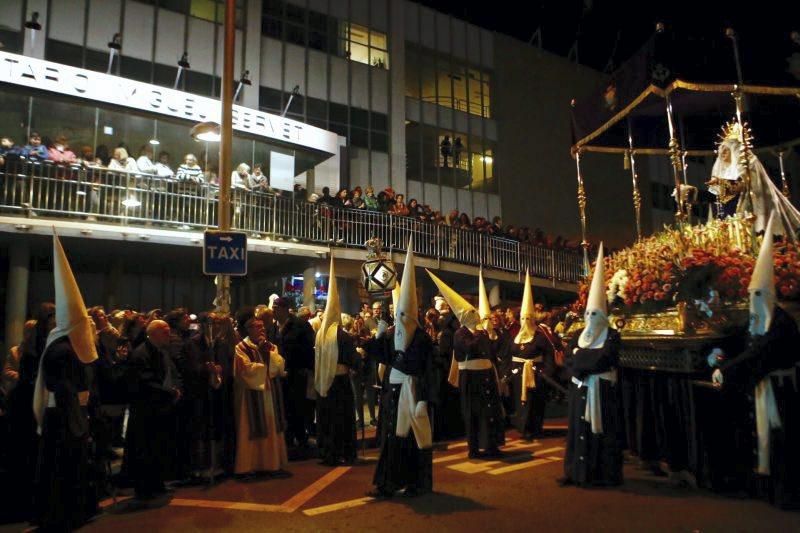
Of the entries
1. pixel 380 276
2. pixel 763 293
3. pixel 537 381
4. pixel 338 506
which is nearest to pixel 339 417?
pixel 338 506

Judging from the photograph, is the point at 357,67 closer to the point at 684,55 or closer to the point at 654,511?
the point at 684,55

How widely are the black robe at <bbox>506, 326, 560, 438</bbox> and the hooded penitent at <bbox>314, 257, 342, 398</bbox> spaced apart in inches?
136

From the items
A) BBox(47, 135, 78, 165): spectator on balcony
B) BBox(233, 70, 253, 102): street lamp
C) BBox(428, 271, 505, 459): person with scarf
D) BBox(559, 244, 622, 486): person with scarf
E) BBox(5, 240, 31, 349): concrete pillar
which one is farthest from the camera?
BBox(233, 70, 253, 102): street lamp

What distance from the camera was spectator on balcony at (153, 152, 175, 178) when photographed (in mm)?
14844

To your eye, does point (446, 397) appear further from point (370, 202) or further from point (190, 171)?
point (190, 171)

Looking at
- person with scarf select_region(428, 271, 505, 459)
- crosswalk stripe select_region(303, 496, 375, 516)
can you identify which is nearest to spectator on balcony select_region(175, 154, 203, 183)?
person with scarf select_region(428, 271, 505, 459)

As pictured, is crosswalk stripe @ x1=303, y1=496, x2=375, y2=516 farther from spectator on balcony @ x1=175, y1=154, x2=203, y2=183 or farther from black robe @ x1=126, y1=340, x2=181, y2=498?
spectator on balcony @ x1=175, y1=154, x2=203, y2=183

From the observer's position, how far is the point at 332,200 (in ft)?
57.0

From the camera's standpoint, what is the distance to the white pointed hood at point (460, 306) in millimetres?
7957

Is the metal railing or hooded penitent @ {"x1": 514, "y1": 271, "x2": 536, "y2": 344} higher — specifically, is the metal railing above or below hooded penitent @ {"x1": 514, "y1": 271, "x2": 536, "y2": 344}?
above

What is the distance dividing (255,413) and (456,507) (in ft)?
9.20

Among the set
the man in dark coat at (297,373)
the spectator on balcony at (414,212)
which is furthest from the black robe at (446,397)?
the spectator on balcony at (414,212)

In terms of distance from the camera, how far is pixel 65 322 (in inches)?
213

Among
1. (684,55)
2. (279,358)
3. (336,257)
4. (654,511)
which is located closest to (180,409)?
(279,358)
